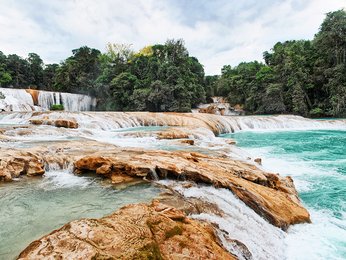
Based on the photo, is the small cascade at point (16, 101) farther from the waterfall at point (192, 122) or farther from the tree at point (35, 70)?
the tree at point (35, 70)

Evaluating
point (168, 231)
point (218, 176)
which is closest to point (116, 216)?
point (168, 231)

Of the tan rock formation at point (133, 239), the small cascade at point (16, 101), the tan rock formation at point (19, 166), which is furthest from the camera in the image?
the small cascade at point (16, 101)

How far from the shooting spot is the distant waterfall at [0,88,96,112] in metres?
22.3

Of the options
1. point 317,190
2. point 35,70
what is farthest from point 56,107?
point 317,190

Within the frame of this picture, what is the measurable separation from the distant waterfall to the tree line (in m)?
3.53

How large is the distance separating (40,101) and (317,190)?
2610 cm

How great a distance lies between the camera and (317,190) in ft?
20.8

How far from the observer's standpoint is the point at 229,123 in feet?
64.7

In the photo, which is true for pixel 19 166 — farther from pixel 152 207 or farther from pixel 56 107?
pixel 56 107

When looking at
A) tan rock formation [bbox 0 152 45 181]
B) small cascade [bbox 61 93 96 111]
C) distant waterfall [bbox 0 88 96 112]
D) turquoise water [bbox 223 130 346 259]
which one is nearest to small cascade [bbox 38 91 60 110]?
distant waterfall [bbox 0 88 96 112]

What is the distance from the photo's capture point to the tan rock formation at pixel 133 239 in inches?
84.2

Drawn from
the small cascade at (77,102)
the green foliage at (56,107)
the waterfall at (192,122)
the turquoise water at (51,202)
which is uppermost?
the small cascade at (77,102)

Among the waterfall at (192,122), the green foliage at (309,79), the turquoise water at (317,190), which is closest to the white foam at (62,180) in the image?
the turquoise water at (317,190)

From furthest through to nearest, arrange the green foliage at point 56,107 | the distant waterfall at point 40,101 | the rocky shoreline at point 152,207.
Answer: the green foliage at point 56,107, the distant waterfall at point 40,101, the rocky shoreline at point 152,207
